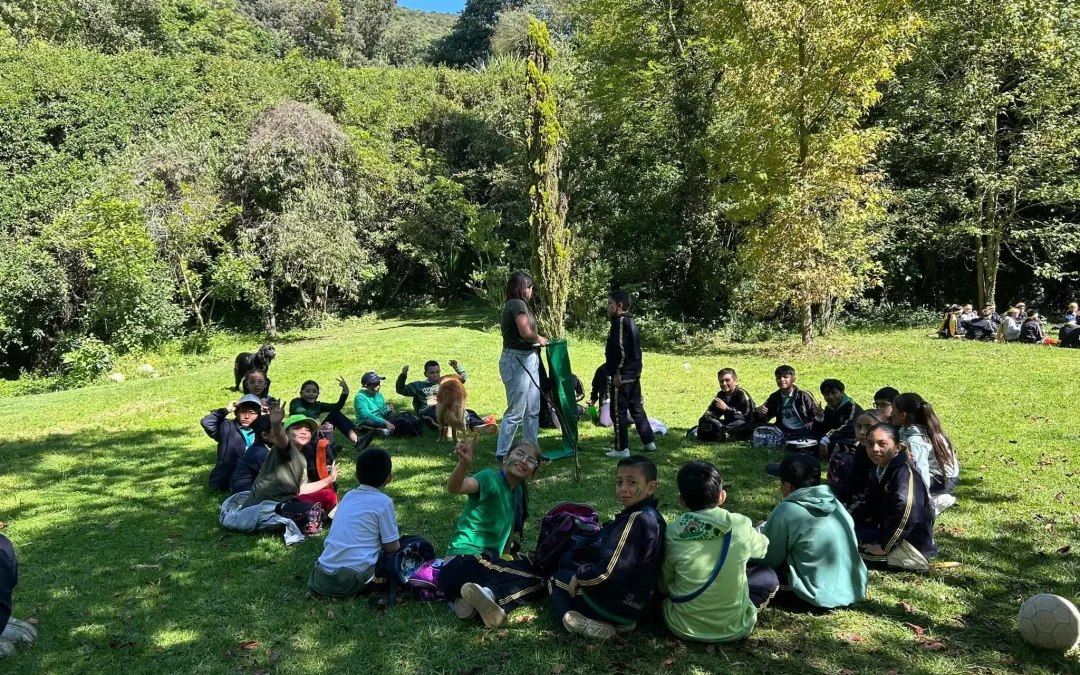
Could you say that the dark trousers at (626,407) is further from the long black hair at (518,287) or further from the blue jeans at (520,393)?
the long black hair at (518,287)

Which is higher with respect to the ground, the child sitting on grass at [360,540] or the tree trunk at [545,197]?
the tree trunk at [545,197]

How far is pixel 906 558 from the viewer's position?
4.47 m

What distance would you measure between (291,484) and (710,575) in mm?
3590

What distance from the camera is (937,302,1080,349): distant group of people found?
49.2 feet

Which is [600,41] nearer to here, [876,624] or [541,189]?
[541,189]

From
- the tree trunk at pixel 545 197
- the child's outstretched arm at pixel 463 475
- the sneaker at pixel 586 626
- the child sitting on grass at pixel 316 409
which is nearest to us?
the sneaker at pixel 586 626

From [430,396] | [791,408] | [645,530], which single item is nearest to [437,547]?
[645,530]

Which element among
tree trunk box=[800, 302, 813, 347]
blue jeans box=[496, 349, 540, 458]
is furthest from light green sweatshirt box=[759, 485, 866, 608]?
tree trunk box=[800, 302, 813, 347]

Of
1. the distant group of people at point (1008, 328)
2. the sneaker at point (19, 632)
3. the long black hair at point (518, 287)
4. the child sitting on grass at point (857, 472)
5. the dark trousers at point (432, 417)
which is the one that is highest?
the long black hair at point (518, 287)

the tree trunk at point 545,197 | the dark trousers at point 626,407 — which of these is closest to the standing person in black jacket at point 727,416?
the dark trousers at point 626,407

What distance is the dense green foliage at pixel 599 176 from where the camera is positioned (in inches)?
614

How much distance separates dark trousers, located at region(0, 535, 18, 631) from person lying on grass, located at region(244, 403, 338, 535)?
1.90 metres

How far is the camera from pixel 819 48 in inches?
571

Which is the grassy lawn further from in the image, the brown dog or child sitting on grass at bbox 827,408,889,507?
child sitting on grass at bbox 827,408,889,507
